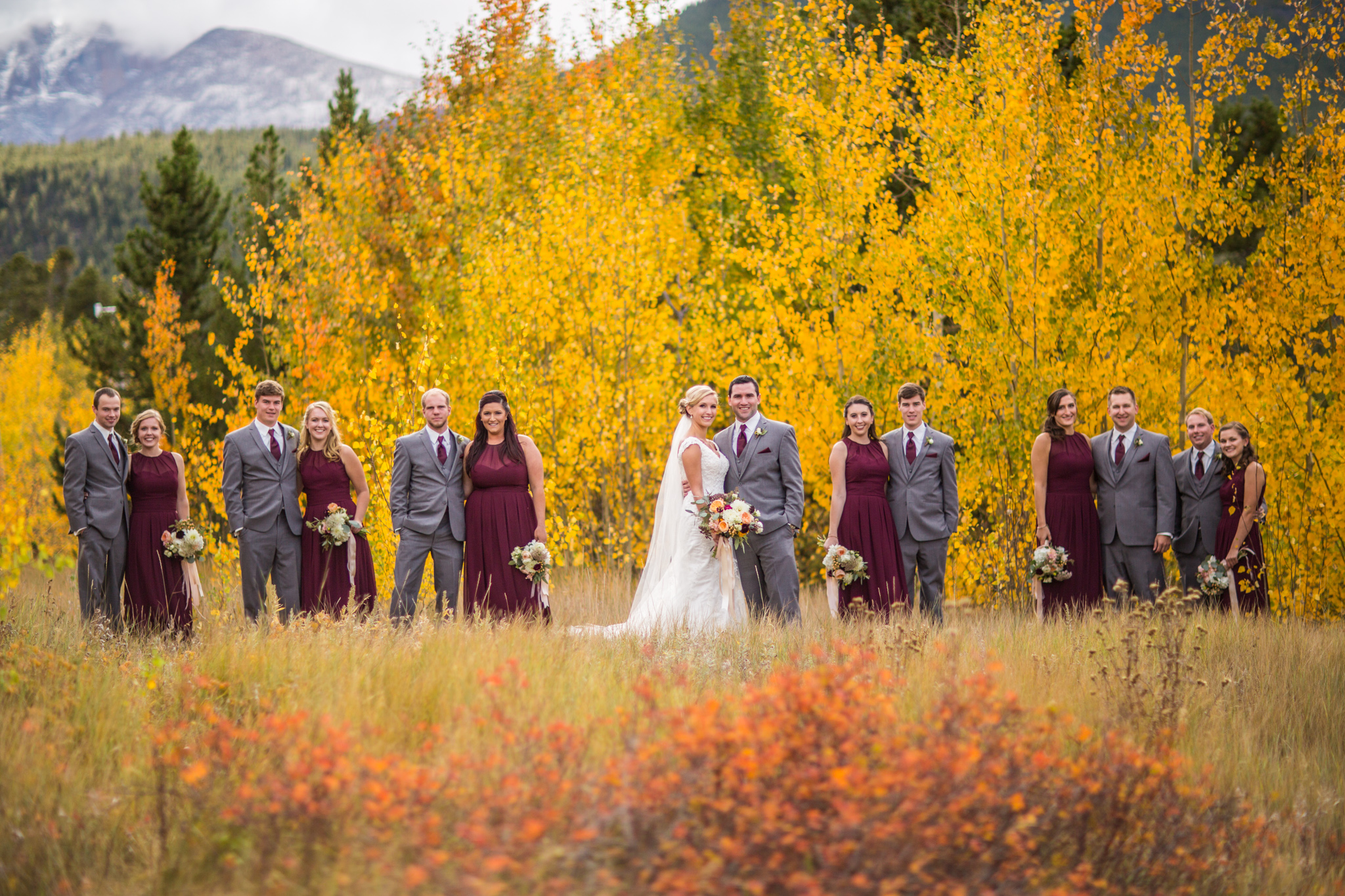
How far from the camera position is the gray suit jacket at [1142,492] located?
811 centimetres

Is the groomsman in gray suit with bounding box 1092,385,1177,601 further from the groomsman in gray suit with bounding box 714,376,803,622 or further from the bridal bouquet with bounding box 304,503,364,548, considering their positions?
the bridal bouquet with bounding box 304,503,364,548

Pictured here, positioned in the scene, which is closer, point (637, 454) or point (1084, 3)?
point (1084, 3)

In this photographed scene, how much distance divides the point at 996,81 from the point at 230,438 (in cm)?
819

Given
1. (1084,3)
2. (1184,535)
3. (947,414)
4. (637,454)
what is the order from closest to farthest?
(1184,535)
(947,414)
(1084,3)
(637,454)

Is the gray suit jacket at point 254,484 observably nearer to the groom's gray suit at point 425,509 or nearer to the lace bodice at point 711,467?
the groom's gray suit at point 425,509

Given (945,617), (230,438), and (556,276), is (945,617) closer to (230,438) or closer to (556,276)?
(556,276)

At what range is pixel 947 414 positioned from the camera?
10.1m

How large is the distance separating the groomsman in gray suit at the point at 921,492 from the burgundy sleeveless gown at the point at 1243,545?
2.49 m

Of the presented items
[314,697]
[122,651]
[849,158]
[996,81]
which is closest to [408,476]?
[122,651]

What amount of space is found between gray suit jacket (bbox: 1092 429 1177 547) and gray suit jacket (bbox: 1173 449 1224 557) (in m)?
0.55

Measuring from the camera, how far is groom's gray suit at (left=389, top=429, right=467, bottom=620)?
7.79m

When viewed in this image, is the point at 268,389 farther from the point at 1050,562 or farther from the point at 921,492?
the point at 1050,562

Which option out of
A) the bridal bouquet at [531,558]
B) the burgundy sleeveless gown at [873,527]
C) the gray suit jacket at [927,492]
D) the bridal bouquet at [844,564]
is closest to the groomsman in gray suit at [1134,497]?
the gray suit jacket at [927,492]

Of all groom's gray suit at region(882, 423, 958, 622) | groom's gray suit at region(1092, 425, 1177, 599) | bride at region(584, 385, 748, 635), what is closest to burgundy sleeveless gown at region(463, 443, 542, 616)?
bride at region(584, 385, 748, 635)
